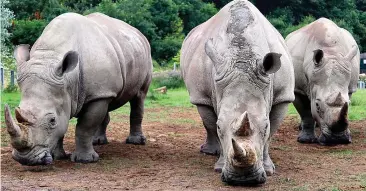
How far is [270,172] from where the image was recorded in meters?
6.98

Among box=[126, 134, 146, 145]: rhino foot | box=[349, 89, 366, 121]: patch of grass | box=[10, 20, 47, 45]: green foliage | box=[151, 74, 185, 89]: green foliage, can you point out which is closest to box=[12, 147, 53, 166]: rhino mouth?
box=[126, 134, 146, 145]: rhino foot

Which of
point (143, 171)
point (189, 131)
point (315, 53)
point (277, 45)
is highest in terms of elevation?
point (277, 45)

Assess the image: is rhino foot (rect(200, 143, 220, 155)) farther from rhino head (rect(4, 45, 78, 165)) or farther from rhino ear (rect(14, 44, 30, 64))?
rhino ear (rect(14, 44, 30, 64))

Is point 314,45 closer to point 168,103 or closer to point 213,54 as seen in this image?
point 213,54

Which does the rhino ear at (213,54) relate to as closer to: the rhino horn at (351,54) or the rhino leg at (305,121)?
the rhino horn at (351,54)

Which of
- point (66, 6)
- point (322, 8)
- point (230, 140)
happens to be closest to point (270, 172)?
point (230, 140)

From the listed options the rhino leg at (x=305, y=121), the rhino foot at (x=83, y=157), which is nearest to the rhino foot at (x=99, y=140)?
the rhino foot at (x=83, y=157)

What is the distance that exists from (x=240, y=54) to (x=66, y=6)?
984 inches

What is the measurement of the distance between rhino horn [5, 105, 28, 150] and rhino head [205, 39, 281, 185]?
2.02 meters

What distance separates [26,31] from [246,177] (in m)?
22.0

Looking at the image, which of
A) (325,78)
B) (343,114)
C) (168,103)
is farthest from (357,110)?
(343,114)

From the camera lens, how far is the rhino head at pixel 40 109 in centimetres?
688

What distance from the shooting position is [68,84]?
7434 millimetres

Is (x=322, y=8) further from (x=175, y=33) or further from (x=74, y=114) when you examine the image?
(x=74, y=114)
